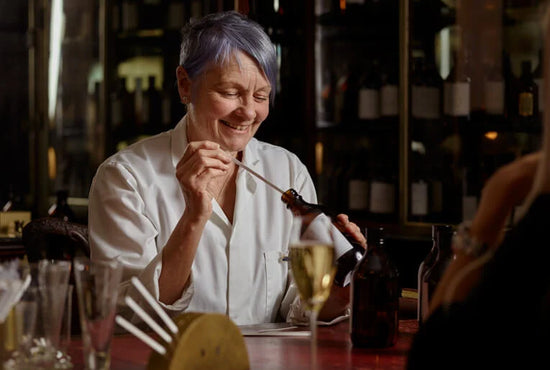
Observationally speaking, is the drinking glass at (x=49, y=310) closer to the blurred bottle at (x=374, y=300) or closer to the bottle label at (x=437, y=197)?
the blurred bottle at (x=374, y=300)

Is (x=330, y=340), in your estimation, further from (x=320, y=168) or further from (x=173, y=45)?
(x=173, y=45)

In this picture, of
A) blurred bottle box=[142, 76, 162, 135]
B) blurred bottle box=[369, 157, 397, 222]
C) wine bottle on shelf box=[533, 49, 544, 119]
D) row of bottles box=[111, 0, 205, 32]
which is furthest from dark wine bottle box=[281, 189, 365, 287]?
blurred bottle box=[142, 76, 162, 135]

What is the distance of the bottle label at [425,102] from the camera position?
355 cm

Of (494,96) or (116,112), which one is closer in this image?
(494,96)

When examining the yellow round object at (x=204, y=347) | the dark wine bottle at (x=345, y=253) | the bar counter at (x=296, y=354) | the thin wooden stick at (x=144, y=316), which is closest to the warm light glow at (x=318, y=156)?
the dark wine bottle at (x=345, y=253)

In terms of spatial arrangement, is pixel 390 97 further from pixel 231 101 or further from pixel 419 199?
pixel 231 101

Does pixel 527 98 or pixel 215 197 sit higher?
pixel 527 98

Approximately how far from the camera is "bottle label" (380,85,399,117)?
3.67m

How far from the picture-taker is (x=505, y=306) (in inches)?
33.3

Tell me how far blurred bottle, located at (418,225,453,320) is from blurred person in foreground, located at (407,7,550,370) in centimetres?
68

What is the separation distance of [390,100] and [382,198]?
1.40ft

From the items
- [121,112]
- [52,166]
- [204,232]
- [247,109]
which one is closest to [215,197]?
[204,232]

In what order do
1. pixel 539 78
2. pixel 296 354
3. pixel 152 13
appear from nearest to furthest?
pixel 296 354, pixel 539 78, pixel 152 13

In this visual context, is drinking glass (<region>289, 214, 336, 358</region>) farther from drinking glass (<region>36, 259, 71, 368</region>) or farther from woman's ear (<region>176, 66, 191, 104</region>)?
woman's ear (<region>176, 66, 191, 104</region>)
